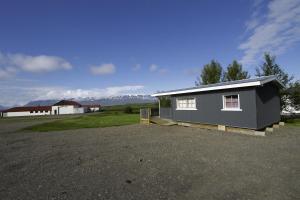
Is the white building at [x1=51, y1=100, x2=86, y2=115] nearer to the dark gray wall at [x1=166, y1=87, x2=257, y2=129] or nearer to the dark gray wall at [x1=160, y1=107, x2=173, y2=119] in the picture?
the dark gray wall at [x1=160, y1=107, x2=173, y2=119]

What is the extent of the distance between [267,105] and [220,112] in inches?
133

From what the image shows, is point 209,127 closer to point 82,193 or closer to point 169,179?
point 169,179

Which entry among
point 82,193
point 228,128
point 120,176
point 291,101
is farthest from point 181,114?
point 82,193

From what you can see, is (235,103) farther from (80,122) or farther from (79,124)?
(80,122)

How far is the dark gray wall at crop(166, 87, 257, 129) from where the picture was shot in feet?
46.2

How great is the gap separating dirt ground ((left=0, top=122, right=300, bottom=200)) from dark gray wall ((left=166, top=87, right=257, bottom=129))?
3296 mm

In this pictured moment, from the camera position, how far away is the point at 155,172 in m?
7.03

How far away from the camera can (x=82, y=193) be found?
5504mm

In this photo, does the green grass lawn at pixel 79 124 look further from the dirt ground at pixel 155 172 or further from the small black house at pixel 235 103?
the dirt ground at pixel 155 172

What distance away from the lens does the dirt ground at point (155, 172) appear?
544 cm

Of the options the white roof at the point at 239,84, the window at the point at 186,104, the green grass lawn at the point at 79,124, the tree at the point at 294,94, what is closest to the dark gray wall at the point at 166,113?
the window at the point at 186,104

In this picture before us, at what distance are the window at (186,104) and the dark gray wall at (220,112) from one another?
293 mm

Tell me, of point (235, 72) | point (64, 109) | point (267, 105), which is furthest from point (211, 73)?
point (64, 109)

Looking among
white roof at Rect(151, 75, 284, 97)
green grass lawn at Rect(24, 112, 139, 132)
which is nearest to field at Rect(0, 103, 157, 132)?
green grass lawn at Rect(24, 112, 139, 132)
